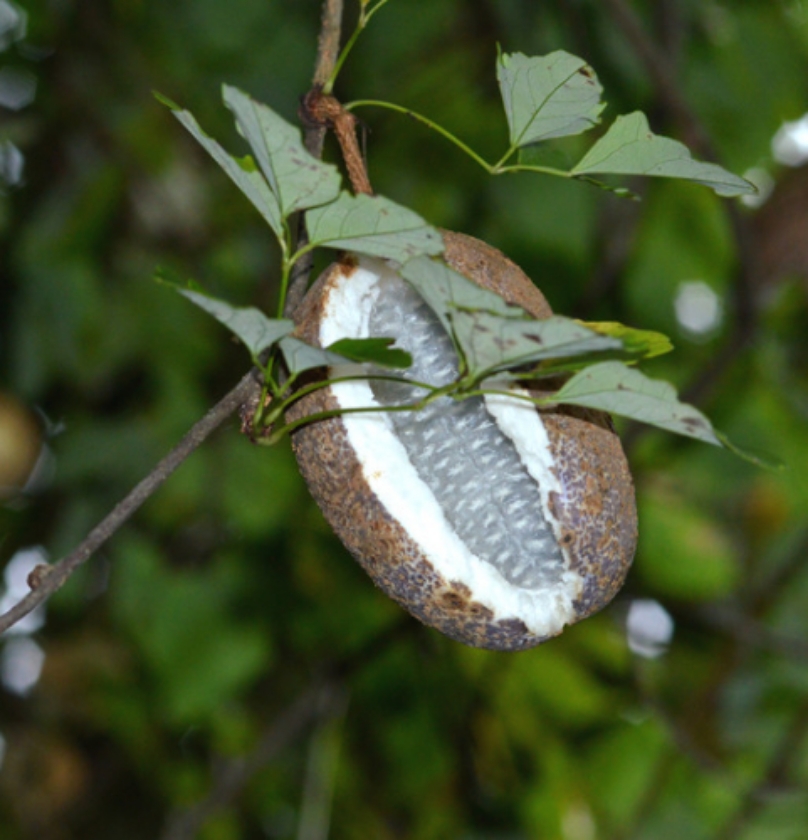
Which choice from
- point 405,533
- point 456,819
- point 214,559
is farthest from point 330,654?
point 405,533

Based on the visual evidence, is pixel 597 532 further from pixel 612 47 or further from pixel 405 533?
pixel 612 47

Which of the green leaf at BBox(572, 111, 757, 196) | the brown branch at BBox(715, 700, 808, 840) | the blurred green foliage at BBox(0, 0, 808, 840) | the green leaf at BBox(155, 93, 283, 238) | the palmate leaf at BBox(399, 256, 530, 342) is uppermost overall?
the green leaf at BBox(155, 93, 283, 238)

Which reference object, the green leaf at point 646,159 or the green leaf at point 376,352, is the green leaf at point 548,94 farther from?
the green leaf at point 376,352

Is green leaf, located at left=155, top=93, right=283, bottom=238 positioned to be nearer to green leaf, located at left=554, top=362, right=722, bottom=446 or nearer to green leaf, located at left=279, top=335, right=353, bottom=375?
green leaf, located at left=279, top=335, right=353, bottom=375

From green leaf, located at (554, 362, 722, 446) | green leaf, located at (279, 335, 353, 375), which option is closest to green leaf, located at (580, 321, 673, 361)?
green leaf, located at (554, 362, 722, 446)

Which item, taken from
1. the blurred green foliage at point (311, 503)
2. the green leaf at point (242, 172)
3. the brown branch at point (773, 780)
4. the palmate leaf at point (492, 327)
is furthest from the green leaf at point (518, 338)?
the brown branch at point (773, 780)

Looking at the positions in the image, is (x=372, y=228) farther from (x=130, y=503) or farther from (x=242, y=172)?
(x=130, y=503)

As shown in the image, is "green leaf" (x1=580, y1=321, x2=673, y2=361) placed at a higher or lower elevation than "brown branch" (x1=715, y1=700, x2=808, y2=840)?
higher
